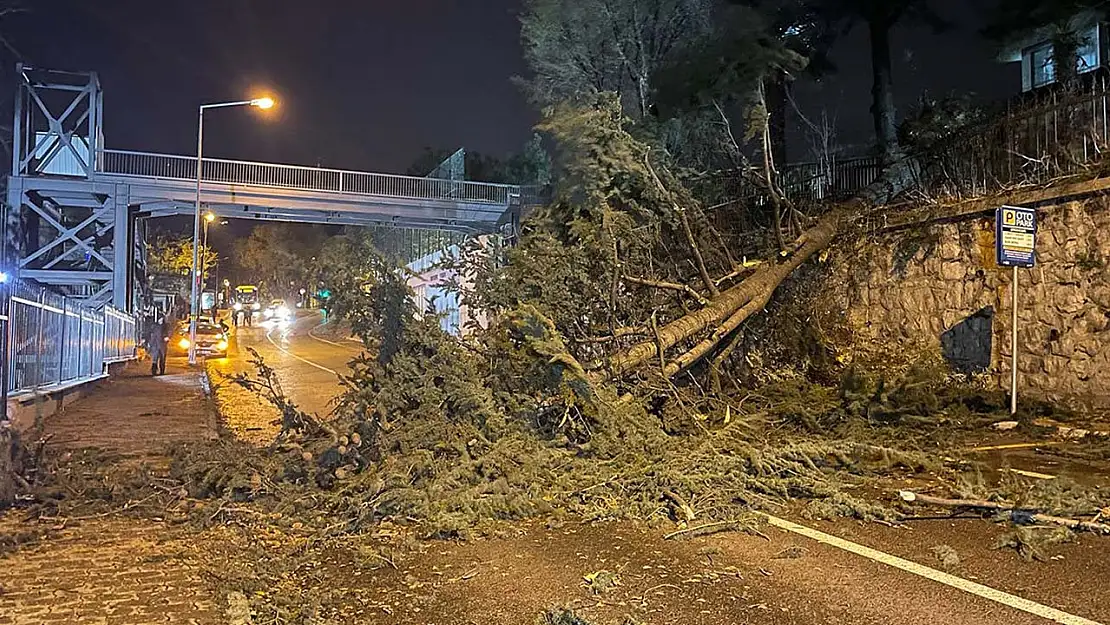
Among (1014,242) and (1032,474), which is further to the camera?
(1014,242)

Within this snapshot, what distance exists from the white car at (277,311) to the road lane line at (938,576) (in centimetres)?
7200

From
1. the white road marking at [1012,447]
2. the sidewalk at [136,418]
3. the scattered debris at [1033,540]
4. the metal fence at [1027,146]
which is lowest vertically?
the sidewalk at [136,418]

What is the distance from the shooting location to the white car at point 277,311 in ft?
244

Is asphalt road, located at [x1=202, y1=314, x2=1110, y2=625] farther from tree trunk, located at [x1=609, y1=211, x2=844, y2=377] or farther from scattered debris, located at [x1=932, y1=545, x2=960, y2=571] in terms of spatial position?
tree trunk, located at [x1=609, y1=211, x2=844, y2=377]

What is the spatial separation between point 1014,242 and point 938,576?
20.8 ft

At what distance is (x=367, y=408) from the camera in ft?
23.8

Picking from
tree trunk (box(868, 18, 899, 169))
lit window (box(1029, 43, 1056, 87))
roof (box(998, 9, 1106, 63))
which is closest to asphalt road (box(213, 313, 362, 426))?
tree trunk (box(868, 18, 899, 169))

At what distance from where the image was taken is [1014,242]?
9703mm

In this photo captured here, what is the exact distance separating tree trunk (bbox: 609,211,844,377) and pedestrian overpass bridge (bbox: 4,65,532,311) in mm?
18154

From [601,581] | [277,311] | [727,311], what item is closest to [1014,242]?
[727,311]

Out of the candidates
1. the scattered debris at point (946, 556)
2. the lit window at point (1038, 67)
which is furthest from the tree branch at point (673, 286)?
the lit window at point (1038, 67)

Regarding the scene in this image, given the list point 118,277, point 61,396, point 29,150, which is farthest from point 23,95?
point 61,396

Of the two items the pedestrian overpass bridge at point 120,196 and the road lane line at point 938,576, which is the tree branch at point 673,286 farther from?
the pedestrian overpass bridge at point 120,196

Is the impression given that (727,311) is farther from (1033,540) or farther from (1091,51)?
(1091,51)
